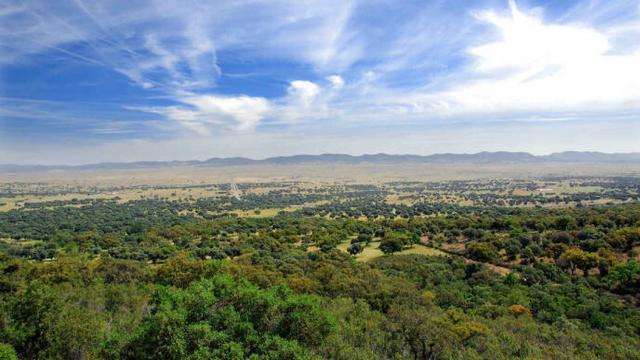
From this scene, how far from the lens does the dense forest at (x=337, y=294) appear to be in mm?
15312

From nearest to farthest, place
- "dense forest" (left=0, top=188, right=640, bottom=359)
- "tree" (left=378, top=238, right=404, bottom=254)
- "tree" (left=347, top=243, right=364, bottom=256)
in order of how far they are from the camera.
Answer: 1. "dense forest" (left=0, top=188, right=640, bottom=359)
2. "tree" (left=378, top=238, right=404, bottom=254)
3. "tree" (left=347, top=243, right=364, bottom=256)

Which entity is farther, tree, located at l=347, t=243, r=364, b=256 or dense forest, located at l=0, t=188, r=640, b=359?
tree, located at l=347, t=243, r=364, b=256

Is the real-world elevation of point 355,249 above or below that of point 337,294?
below

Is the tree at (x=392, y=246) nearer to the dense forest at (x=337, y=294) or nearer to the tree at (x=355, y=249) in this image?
the dense forest at (x=337, y=294)

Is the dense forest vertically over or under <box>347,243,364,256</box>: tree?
over

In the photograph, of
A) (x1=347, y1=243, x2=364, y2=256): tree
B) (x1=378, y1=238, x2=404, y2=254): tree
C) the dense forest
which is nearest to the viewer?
the dense forest

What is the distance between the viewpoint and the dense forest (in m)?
15.3

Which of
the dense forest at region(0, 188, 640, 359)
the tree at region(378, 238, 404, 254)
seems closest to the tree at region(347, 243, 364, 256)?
the dense forest at region(0, 188, 640, 359)

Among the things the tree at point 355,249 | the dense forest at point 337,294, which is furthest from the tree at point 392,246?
the tree at point 355,249

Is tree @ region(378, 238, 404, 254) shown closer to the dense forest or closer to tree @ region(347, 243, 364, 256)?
the dense forest

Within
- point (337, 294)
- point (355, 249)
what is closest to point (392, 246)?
point (355, 249)

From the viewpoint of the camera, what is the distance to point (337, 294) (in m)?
29.8

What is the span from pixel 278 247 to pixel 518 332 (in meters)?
34.6

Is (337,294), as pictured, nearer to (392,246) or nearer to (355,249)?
(355,249)
